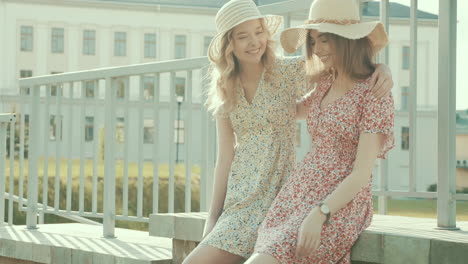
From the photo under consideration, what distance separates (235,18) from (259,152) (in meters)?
0.60

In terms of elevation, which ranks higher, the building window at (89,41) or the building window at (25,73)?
the building window at (89,41)

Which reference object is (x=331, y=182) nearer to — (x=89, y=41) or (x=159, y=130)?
(x=159, y=130)

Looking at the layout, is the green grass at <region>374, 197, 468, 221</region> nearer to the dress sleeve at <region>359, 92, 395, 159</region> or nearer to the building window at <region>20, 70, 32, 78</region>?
the dress sleeve at <region>359, 92, 395, 159</region>

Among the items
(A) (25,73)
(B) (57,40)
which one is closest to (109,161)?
(A) (25,73)

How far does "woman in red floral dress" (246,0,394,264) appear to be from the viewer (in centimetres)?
294

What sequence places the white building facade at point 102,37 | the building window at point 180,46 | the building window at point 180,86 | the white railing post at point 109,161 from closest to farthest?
the white railing post at point 109,161
the building window at point 180,86
the white building facade at point 102,37
the building window at point 180,46

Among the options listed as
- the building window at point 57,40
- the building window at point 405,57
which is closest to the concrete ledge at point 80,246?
the building window at point 57,40

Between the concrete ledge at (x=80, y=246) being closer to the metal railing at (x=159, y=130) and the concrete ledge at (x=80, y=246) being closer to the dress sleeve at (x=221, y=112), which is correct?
the metal railing at (x=159, y=130)

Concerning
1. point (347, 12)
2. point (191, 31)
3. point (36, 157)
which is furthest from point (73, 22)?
point (347, 12)

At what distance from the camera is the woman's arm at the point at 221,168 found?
11.9 feet

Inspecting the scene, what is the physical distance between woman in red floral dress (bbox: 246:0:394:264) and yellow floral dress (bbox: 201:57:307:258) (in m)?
0.23

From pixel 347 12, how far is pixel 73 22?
5636 centimetres

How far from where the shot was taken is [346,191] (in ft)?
9.70

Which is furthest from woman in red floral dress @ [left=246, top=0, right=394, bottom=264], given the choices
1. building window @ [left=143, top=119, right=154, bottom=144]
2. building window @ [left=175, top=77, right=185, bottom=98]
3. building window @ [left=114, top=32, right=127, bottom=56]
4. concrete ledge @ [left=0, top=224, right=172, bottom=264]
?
building window @ [left=114, top=32, right=127, bottom=56]
